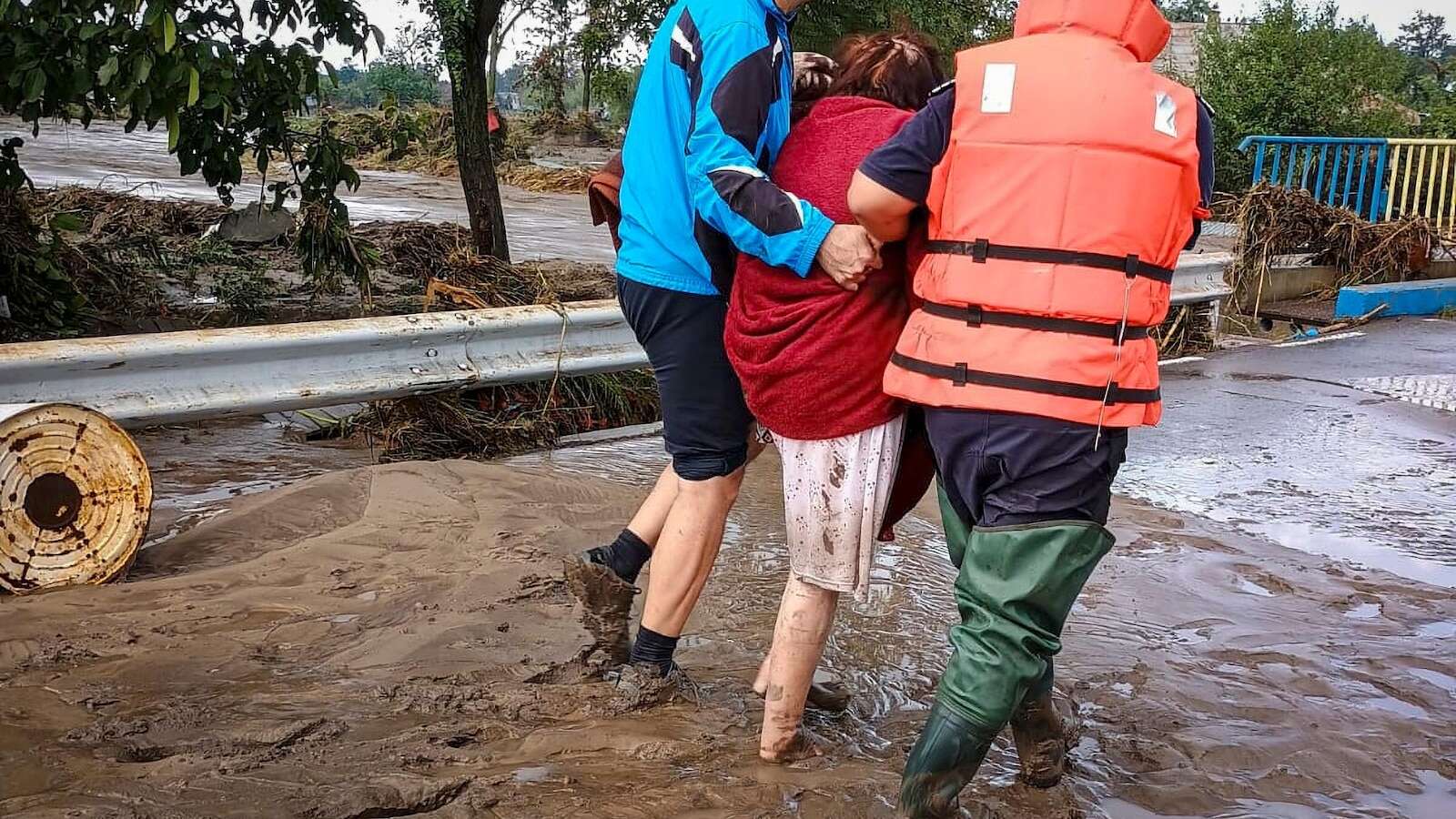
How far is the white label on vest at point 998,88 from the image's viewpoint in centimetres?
252

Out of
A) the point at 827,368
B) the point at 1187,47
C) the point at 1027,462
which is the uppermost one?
the point at 1187,47

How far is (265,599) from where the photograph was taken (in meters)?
3.82

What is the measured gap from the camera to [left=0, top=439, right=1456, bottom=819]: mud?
9.29 feet

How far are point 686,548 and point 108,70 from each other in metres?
3.25

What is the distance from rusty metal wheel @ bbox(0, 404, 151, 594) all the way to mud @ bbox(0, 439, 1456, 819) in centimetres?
13

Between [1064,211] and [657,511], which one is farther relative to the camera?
[657,511]

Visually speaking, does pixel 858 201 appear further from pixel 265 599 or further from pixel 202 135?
pixel 202 135

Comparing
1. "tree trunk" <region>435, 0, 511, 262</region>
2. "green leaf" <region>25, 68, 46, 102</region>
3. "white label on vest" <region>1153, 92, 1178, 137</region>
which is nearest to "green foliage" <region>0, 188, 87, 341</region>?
"green leaf" <region>25, 68, 46, 102</region>

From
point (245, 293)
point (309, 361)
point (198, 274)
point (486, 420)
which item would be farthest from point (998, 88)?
point (198, 274)

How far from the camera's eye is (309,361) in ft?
16.7

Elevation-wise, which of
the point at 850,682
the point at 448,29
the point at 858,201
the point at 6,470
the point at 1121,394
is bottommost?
the point at 850,682

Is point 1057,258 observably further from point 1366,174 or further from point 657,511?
point 1366,174

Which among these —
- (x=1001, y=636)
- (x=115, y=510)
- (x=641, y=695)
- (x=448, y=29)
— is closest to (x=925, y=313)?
(x=1001, y=636)

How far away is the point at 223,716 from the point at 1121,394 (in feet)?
7.04
